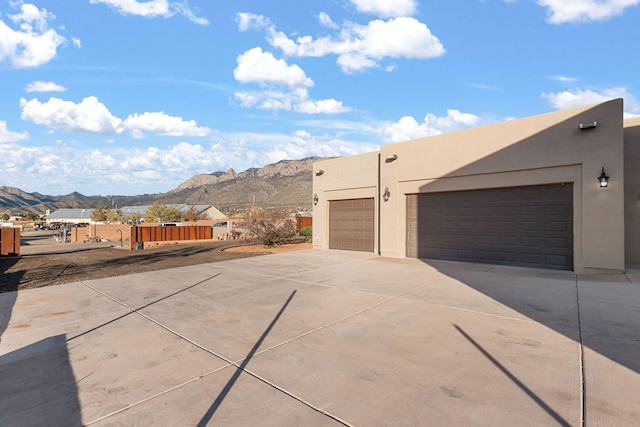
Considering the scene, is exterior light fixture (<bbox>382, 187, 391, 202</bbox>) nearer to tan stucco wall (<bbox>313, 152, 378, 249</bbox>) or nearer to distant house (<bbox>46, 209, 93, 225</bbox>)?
tan stucco wall (<bbox>313, 152, 378, 249</bbox>)

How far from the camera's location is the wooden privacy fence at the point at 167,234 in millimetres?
26797

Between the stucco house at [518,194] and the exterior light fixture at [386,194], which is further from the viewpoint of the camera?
the exterior light fixture at [386,194]

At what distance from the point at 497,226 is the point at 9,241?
77.3 ft

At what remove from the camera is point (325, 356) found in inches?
156

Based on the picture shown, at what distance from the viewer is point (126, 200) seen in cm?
16925

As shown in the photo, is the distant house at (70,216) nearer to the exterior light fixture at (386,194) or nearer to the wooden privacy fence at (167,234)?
the wooden privacy fence at (167,234)

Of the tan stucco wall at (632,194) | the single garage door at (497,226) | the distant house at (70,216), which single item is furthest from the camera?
the distant house at (70,216)

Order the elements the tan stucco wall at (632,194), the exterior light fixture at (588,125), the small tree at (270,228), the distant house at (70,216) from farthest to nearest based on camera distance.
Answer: the distant house at (70,216)
the small tree at (270,228)
the tan stucco wall at (632,194)
the exterior light fixture at (588,125)

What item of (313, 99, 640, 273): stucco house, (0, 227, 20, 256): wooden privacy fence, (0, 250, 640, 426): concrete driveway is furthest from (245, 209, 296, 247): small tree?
(0, 227, 20, 256): wooden privacy fence

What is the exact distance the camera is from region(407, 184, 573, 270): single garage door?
983cm

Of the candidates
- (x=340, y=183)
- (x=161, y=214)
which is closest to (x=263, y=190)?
(x=161, y=214)

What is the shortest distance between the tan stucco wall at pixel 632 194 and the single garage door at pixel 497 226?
2.32 meters

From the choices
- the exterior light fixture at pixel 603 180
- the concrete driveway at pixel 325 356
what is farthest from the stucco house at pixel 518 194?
the concrete driveway at pixel 325 356

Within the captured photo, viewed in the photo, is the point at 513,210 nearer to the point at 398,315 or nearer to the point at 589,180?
the point at 589,180
